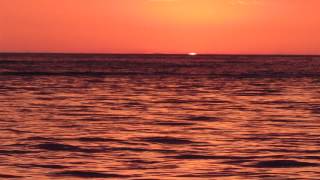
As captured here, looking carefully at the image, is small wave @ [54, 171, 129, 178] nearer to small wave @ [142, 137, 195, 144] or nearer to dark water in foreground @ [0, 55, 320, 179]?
dark water in foreground @ [0, 55, 320, 179]

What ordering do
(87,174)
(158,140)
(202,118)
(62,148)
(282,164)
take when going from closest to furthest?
(87,174), (282,164), (62,148), (158,140), (202,118)

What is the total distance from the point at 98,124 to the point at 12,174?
8318mm

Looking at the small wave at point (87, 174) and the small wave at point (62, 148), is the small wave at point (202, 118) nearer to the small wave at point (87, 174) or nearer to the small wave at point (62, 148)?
the small wave at point (62, 148)

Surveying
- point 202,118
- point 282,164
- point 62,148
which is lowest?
point 282,164

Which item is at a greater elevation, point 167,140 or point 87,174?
point 167,140

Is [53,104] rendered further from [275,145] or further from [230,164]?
[230,164]

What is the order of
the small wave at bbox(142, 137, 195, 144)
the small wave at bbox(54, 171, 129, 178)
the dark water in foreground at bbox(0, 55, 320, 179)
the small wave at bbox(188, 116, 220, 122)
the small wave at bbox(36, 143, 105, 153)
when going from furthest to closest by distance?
1. the small wave at bbox(188, 116, 220, 122)
2. the small wave at bbox(142, 137, 195, 144)
3. the small wave at bbox(36, 143, 105, 153)
4. the dark water in foreground at bbox(0, 55, 320, 179)
5. the small wave at bbox(54, 171, 129, 178)

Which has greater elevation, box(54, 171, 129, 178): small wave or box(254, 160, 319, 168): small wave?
box(54, 171, 129, 178): small wave

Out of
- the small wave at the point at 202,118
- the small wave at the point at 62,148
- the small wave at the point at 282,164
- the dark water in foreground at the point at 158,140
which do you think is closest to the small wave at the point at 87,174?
the dark water in foreground at the point at 158,140

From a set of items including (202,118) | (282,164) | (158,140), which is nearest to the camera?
(282,164)

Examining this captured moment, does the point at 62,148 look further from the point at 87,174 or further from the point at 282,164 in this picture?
the point at 282,164

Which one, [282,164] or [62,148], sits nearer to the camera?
[282,164]

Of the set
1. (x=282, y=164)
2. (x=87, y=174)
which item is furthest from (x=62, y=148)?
(x=282, y=164)

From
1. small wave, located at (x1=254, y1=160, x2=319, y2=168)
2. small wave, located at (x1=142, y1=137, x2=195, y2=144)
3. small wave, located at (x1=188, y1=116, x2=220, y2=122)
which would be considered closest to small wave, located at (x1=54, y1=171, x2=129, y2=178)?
small wave, located at (x1=254, y1=160, x2=319, y2=168)
